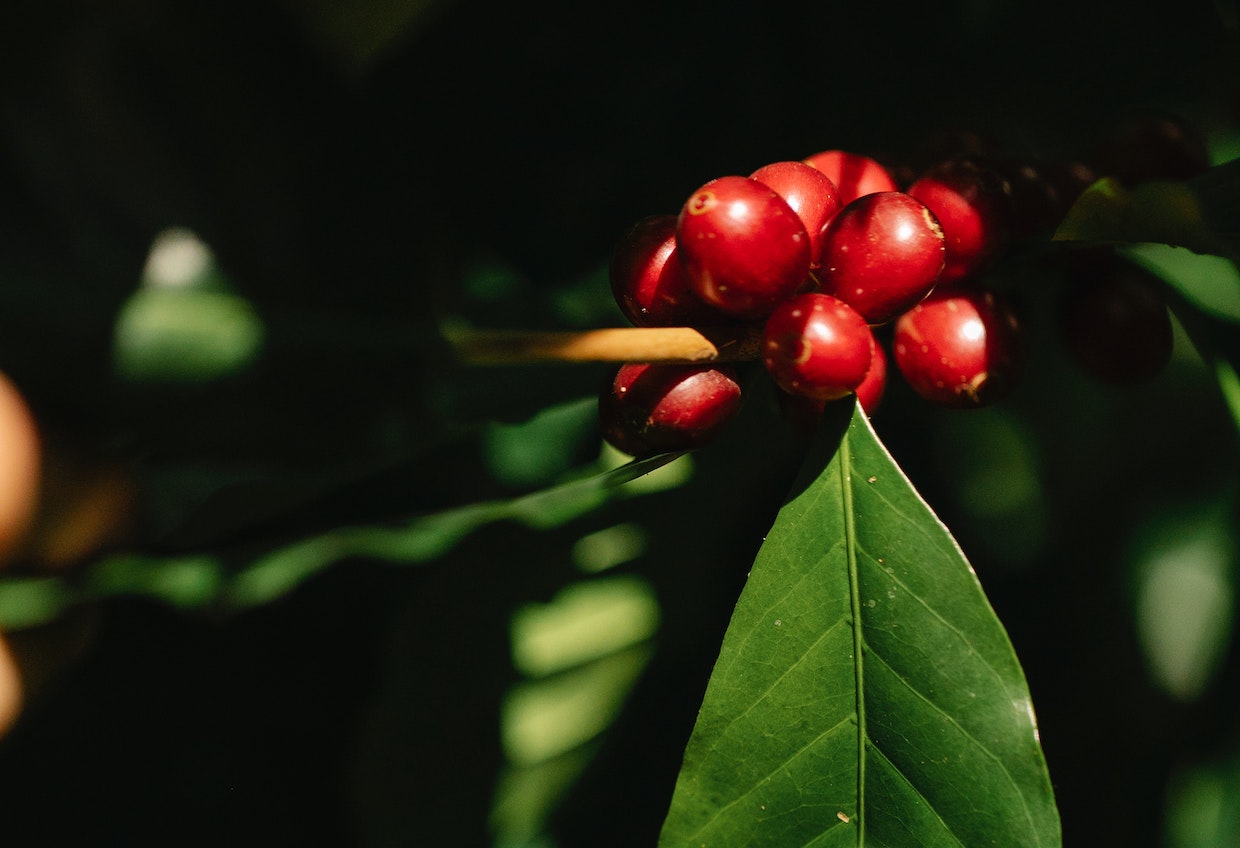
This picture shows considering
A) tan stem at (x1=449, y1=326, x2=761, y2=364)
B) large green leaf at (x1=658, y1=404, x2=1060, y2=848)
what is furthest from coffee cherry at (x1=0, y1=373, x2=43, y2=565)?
large green leaf at (x1=658, y1=404, x2=1060, y2=848)

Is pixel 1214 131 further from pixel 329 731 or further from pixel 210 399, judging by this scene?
pixel 329 731

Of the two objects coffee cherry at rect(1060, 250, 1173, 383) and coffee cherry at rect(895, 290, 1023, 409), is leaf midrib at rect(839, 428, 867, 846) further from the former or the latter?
coffee cherry at rect(1060, 250, 1173, 383)

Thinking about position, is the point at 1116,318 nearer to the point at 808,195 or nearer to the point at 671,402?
the point at 808,195

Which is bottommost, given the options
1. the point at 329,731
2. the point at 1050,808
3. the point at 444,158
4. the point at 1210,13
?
the point at 329,731

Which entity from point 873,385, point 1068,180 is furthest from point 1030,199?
point 873,385

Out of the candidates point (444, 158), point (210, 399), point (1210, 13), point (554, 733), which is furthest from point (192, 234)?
point (1210, 13)

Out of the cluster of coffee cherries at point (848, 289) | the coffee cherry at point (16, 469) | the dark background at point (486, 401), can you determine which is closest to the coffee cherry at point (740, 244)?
the cluster of coffee cherries at point (848, 289)
